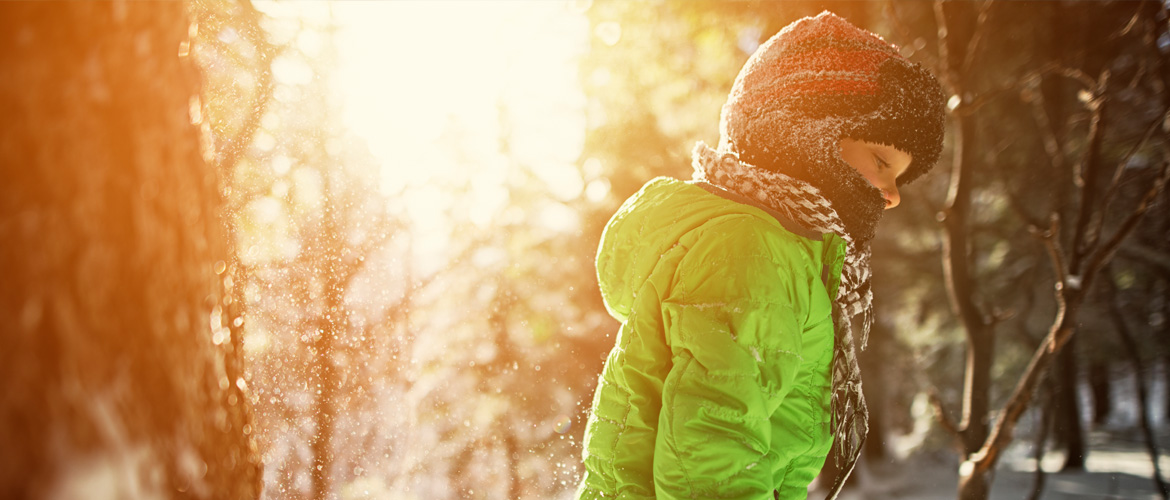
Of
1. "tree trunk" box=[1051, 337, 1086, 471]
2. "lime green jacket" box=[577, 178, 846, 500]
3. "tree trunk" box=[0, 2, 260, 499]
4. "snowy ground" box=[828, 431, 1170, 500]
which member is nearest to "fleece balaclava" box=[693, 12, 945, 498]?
"lime green jacket" box=[577, 178, 846, 500]

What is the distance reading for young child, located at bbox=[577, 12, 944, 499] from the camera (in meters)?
1.28

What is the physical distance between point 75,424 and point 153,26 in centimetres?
52

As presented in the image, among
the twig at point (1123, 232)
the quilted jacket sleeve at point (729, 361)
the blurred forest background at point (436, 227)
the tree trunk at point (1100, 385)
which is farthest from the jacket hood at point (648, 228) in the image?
the tree trunk at point (1100, 385)

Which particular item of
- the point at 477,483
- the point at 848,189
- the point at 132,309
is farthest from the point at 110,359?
the point at 477,483

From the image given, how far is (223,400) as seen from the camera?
38.7 inches

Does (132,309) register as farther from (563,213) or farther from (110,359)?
(563,213)

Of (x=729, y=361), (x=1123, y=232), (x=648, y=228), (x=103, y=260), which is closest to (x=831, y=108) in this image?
(x=648, y=228)

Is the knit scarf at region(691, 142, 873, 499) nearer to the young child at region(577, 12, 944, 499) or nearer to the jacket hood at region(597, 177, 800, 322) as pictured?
the young child at region(577, 12, 944, 499)

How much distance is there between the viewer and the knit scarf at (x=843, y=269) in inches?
64.8

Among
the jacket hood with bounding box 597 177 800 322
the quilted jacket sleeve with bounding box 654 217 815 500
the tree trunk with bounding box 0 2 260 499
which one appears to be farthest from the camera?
the jacket hood with bounding box 597 177 800 322

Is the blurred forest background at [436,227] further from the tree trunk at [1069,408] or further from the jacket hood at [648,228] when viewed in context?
the jacket hood at [648,228]

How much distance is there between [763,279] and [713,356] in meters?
0.21

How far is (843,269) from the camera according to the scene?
5.87ft

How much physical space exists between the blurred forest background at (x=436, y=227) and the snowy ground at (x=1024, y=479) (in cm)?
20
